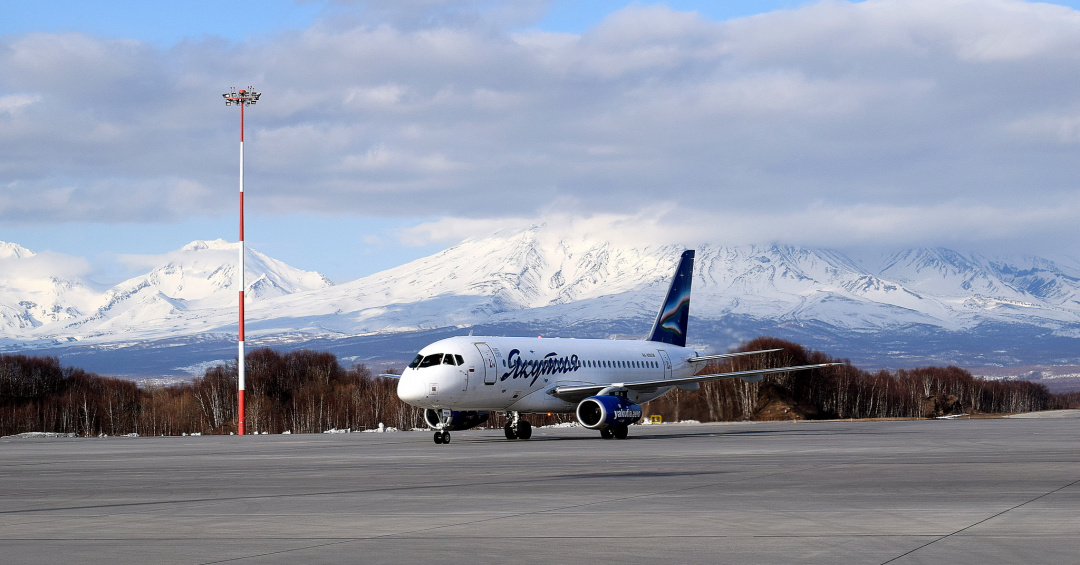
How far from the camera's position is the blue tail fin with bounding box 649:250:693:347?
5703cm

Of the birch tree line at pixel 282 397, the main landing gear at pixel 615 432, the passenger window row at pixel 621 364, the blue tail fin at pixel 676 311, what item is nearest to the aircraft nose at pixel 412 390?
the main landing gear at pixel 615 432

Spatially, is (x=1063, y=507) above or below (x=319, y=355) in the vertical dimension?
below

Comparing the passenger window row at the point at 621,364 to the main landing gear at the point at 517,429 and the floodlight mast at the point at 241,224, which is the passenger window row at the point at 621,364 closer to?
the main landing gear at the point at 517,429

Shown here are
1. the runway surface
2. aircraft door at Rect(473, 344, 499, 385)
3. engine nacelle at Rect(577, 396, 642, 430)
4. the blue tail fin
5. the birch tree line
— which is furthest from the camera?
the birch tree line

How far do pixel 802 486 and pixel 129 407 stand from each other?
131 metres

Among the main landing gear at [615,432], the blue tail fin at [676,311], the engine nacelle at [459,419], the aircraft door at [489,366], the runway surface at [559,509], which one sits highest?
the blue tail fin at [676,311]

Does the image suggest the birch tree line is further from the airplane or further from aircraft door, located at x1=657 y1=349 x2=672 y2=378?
the airplane

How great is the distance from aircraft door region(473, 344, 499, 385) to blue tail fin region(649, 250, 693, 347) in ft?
48.9

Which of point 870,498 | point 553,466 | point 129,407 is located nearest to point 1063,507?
point 870,498

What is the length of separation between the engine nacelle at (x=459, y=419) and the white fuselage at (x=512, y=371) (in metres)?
1.70

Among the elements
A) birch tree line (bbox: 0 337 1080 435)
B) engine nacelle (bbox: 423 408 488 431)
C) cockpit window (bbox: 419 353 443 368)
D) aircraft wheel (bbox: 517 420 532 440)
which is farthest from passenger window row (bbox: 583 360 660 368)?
birch tree line (bbox: 0 337 1080 435)

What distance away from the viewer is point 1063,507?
16.3 m

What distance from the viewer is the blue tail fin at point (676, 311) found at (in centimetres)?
5703

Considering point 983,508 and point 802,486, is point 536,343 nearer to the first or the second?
point 802,486
